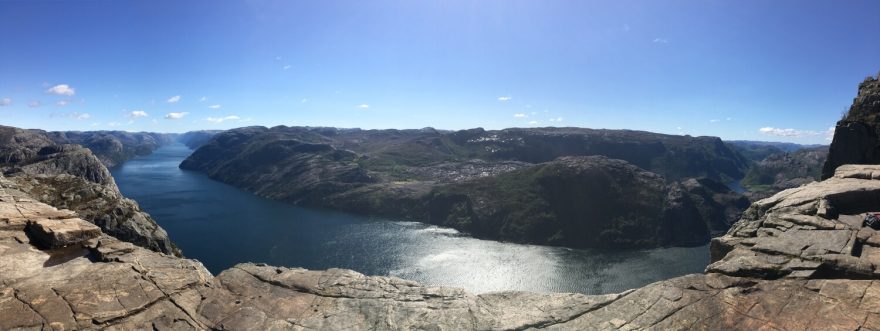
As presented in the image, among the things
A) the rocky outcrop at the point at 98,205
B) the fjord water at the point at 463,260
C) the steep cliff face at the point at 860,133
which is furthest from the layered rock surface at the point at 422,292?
the fjord water at the point at 463,260

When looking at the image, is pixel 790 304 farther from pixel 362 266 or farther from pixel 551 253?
pixel 551 253

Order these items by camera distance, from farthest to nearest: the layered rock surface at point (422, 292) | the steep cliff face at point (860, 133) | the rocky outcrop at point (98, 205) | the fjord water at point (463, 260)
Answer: the fjord water at point (463, 260) < the steep cliff face at point (860, 133) < the rocky outcrop at point (98, 205) < the layered rock surface at point (422, 292)

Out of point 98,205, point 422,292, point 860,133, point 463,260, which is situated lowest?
point 463,260

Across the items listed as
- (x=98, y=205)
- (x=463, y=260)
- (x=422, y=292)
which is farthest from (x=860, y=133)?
(x=98, y=205)

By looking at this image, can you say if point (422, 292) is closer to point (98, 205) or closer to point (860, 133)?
point (98, 205)

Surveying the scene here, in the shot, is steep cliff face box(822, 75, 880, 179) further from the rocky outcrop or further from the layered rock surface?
the rocky outcrop

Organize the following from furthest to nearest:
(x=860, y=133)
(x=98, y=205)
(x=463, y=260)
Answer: (x=463, y=260) < (x=860, y=133) < (x=98, y=205)

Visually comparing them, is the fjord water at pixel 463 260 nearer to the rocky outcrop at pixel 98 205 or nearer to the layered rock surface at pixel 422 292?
the rocky outcrop at pixel 98 205

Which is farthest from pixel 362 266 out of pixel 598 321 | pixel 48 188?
pixel 598 321
